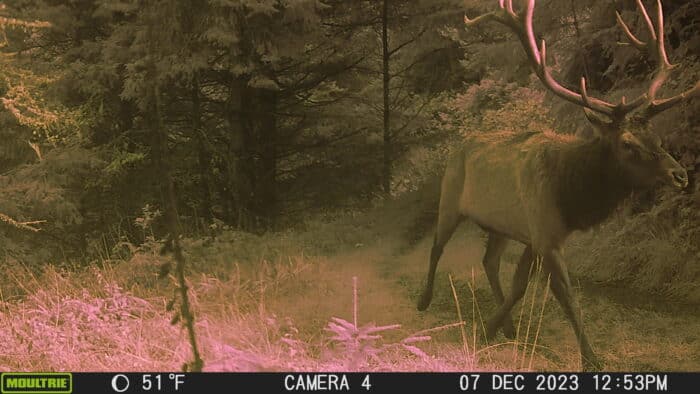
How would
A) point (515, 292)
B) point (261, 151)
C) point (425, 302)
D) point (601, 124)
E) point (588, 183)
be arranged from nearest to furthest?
point (601, 124), point (588, 183), point (515, 292), point (425, 302), point (261, 151)

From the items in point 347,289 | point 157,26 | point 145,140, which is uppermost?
point 157,26

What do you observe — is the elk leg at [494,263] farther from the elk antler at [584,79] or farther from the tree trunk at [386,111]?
the tree trunk at [386,111]

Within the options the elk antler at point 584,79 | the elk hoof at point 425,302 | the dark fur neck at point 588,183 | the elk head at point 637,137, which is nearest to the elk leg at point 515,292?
the dark fur neck at point 588,183

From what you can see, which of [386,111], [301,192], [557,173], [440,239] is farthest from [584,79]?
[301,192]

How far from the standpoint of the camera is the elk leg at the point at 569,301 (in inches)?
164

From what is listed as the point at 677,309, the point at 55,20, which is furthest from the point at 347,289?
the point at 55,20

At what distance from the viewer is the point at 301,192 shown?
10.0 metres

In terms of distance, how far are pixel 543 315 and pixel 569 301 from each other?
41.8 inches

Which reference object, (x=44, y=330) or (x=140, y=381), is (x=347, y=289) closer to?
(x=44, y=330)

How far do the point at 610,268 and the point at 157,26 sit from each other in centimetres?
501

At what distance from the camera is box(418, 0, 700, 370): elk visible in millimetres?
3979

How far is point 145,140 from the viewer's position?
8.81 m

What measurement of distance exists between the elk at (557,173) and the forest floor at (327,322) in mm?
341

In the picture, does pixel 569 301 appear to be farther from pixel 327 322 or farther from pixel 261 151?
pixel 261 151
